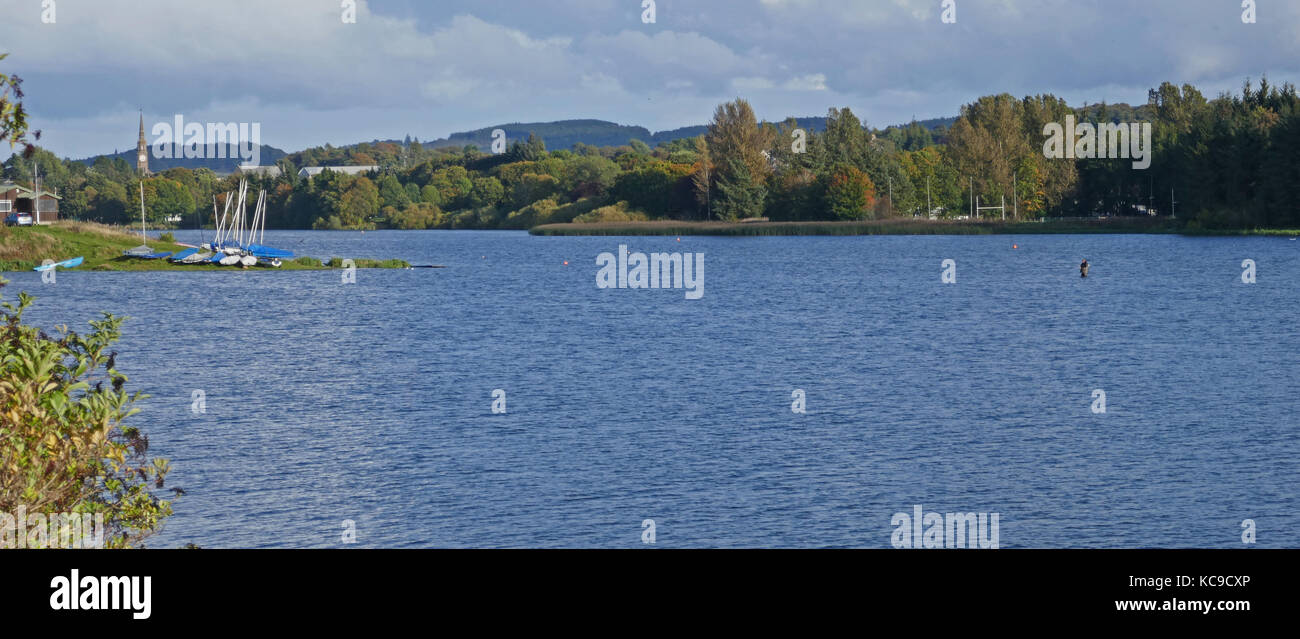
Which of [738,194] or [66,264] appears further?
[738,194]

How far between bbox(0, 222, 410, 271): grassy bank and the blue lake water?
1086 inches

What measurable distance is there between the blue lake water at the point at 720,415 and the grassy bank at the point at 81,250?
90.5 feet

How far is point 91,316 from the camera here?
76312 millimetres

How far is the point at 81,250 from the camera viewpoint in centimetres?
11969

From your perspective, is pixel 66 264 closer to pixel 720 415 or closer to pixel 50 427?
pixel 720 415

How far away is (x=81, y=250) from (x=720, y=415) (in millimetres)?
98600

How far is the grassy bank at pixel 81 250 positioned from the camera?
114m

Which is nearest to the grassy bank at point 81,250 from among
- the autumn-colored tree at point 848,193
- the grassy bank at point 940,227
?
the grassy bank at point 940,227

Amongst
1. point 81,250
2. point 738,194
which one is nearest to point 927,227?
point 738,194

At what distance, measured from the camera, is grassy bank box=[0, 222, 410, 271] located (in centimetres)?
11388

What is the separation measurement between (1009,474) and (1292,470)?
23.1 ft

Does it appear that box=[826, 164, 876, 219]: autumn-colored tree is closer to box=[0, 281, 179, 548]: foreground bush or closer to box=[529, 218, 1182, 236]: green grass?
box=[529, 218, 1182, 236]: green grass

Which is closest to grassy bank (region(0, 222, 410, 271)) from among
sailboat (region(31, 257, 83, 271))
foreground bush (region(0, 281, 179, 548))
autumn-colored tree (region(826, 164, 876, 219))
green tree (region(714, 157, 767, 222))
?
sailboat (region(31, 257, 83, 271))

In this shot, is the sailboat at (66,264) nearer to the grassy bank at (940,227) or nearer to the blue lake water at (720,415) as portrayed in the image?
the blue lake water at (720,415)
